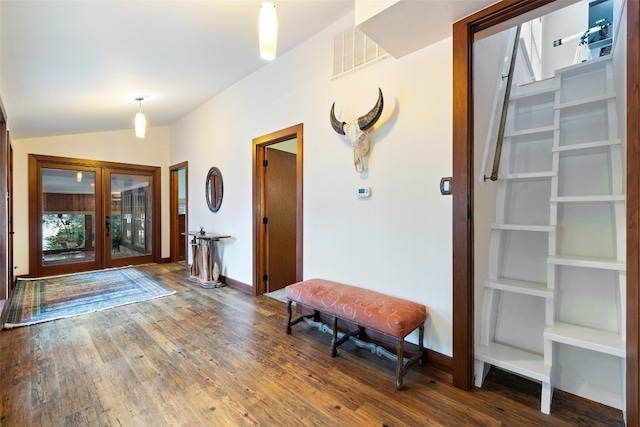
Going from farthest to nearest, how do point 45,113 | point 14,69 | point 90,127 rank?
point 90,127 < point 45,113 < point 14,69

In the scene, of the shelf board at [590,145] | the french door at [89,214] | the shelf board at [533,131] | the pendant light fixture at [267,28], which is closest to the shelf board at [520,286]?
the shelf board at [590,145]

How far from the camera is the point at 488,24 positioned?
175 cm

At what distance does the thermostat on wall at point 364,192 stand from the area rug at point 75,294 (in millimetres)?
3057

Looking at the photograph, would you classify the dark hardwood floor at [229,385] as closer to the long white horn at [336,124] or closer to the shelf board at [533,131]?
the shelf board at [533,131]

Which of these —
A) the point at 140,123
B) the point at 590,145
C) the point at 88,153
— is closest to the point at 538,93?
the point at 590,145

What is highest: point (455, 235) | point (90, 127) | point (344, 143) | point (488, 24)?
point (90, 127)

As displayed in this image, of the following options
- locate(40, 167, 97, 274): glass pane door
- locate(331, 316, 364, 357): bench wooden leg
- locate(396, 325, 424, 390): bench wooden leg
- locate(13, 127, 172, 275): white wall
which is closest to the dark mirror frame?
locate(13, 127, 172, 275): white wall

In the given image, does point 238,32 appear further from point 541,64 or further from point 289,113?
point 541,64

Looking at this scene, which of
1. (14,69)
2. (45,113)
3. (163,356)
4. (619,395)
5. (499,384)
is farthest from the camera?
(45,113)

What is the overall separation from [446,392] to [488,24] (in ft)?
7.62

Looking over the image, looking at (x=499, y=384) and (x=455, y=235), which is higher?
(x=455, y=235)

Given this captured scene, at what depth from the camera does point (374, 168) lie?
247cm

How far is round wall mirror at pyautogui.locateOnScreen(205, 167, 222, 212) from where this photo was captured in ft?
14.9

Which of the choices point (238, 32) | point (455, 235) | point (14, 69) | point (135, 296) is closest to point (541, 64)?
point (455, 235)
